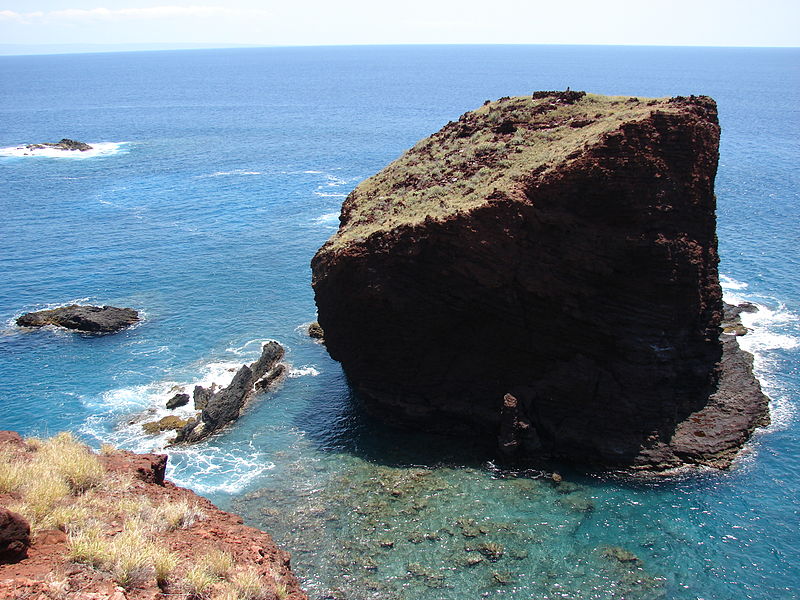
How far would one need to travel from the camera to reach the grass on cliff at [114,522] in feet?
46.6

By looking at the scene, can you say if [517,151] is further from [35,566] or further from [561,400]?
[35,566]

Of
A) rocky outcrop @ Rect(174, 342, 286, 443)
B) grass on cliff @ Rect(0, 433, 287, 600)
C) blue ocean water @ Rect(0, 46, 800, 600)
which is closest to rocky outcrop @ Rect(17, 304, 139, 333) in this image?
blue ocean water @ Rect(0, 46, 800, 600)

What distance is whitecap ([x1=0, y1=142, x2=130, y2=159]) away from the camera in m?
120

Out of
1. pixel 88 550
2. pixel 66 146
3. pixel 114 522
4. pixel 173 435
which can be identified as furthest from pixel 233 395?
pixel 66 146

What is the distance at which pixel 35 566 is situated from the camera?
1376 cm

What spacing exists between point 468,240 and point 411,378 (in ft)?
31.7

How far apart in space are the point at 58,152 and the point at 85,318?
278ft

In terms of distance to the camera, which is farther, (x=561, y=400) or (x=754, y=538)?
(x=561, y=400)

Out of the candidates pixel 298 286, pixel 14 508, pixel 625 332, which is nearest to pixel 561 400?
pixel 625 332

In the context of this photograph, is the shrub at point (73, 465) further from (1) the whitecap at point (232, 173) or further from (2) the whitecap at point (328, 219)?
(1) the whitecap at point (232, 173)

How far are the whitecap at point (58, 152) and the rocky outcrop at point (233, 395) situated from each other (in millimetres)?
90931

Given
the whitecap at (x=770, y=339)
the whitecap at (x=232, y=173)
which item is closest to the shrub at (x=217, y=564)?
the whitecap at (x=770, y=339)

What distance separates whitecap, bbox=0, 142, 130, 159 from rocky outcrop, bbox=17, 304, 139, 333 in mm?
73648

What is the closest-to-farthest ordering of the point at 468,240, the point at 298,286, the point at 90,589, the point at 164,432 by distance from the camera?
the point at 90,589
the point at 468,240
the point at 164,432
the point at 298,286
